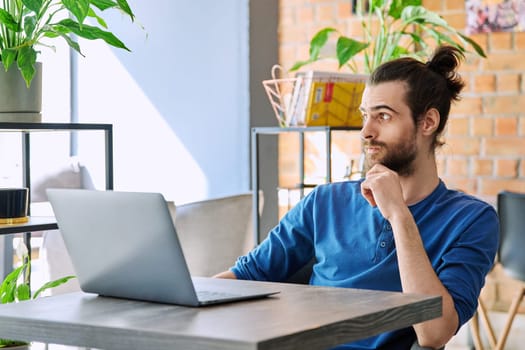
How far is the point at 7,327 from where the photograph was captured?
1.33 meters

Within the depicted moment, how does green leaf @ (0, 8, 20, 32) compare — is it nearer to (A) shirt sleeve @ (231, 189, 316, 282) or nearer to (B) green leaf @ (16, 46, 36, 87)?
(B) green leaf @ (16, 46, 36, 87)

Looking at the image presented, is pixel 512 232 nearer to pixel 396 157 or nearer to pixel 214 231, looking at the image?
pixel 214 231

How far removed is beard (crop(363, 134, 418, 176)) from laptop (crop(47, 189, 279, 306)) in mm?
547

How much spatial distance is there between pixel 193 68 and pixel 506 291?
1691 mm

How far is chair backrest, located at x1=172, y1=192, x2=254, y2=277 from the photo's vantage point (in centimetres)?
309

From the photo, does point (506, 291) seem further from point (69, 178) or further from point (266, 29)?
point (69, 178)

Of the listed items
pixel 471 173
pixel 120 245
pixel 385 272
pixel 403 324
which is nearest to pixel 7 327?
pixel 120 245

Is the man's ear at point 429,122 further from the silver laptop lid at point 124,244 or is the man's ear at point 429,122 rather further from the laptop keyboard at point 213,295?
the silver laptop lid at point 124,244

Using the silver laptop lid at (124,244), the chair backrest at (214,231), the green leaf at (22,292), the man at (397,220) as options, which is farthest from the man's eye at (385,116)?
the chair backrest at (214,231)

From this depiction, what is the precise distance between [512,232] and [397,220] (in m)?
1.56

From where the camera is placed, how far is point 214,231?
3221mm

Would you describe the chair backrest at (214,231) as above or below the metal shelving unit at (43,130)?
below

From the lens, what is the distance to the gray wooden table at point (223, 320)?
3.65 ft

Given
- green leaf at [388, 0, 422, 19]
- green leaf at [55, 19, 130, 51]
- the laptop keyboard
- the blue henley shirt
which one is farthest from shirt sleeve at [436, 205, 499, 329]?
green leaf at [388, 0, 422, 19]
